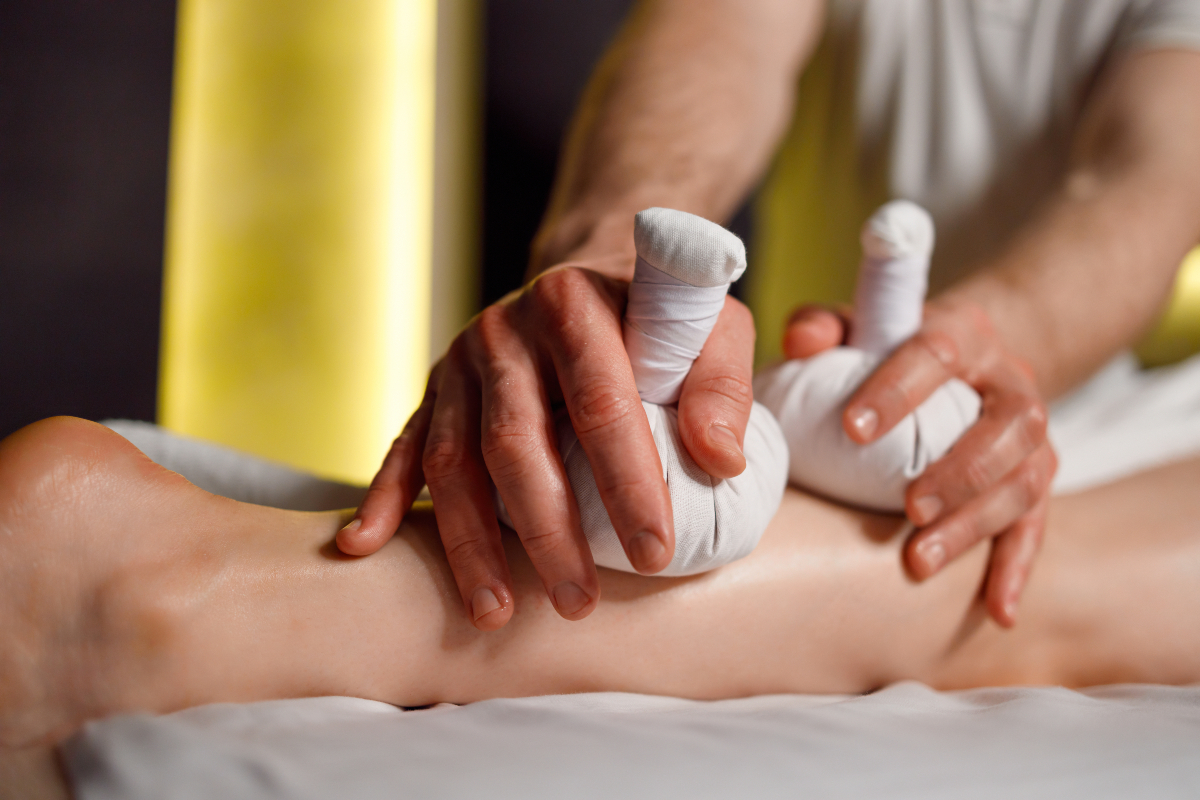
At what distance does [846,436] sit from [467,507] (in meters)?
0.32

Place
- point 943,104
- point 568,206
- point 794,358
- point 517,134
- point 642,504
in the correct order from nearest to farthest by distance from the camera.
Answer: point 642,504 < point 794,358 < point 568,206 < point 943,104 < point 517,134

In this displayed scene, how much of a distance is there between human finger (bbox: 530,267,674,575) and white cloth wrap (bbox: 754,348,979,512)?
217mm

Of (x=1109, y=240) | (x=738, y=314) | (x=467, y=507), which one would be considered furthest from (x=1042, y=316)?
(x=467, y=507)

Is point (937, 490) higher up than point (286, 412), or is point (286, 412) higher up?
point (937, 490)

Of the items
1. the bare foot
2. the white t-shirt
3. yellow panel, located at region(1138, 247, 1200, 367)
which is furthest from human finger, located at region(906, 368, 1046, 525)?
yellow panel, located at region(1138, 247, 1200, 367)

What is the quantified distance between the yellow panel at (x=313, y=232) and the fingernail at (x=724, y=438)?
145 cm

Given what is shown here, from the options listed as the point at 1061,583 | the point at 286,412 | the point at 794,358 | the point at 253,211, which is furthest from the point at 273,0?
the point at 1061,583

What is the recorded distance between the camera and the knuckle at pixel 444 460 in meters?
0.54

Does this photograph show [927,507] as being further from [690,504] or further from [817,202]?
[817,202]

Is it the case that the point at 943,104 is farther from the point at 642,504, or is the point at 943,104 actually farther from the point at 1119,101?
the point at 642,504

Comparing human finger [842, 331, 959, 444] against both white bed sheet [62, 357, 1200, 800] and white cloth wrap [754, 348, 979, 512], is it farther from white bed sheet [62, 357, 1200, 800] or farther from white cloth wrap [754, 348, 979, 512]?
white bed sheet [62, 357, 1200, 800]

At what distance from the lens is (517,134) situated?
1.95m

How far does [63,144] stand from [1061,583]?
1619mm

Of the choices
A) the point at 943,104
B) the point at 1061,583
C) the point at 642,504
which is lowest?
the point at 1061,583
